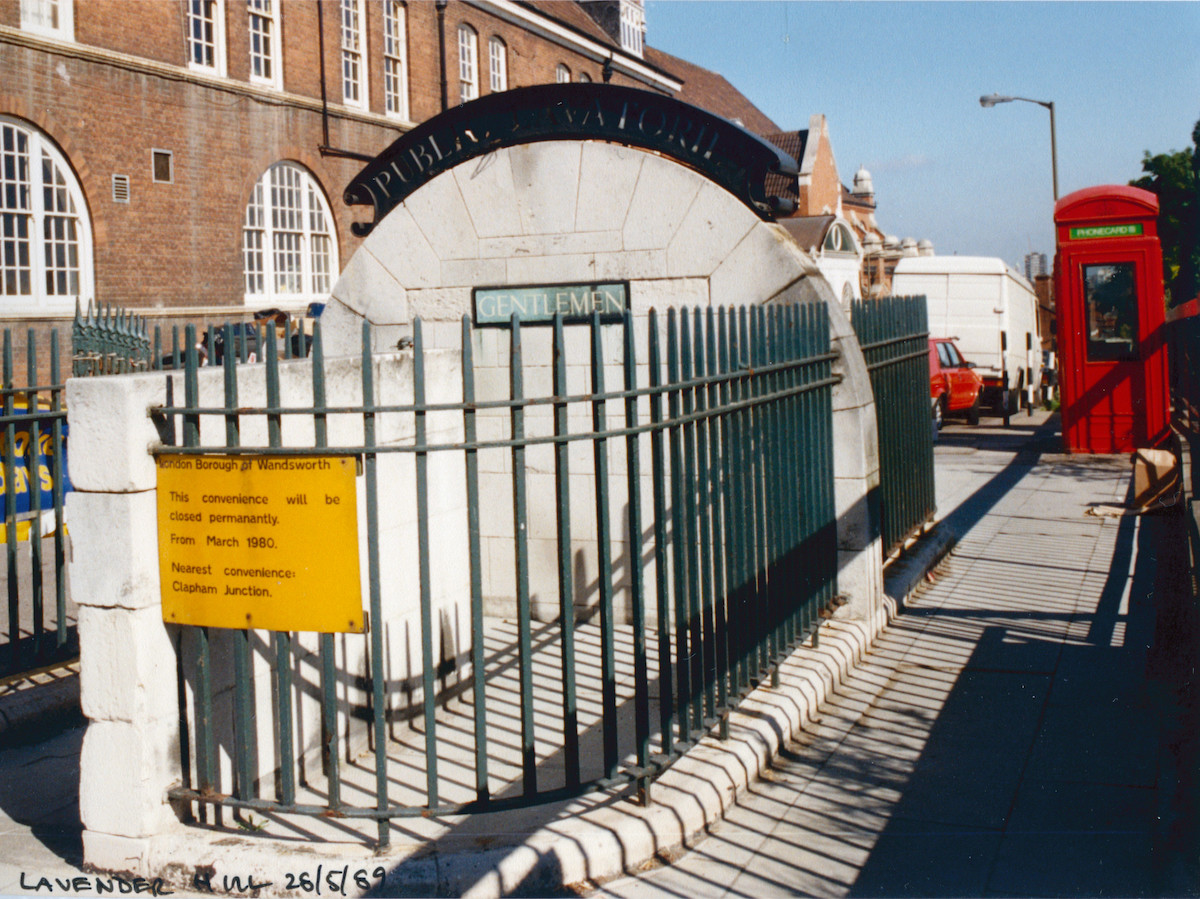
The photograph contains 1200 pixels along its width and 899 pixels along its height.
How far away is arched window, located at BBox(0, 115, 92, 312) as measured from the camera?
19.0 m

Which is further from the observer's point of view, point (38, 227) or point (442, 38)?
point (442, 38)

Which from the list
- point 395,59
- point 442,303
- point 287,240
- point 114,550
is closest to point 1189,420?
point 442,303

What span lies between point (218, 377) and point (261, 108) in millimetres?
20702

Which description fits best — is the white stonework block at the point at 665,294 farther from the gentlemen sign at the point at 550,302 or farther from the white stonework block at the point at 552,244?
the white stonework block at the point at 552,244

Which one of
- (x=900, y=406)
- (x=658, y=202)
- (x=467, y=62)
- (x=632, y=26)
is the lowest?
(x=900, y=406)

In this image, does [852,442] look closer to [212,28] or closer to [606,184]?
[606,184]

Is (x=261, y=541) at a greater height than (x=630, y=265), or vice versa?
(x=630, y=265)

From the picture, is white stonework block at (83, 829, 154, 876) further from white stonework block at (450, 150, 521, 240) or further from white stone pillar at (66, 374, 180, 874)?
white stonework block at (450, 150, 521, 240)

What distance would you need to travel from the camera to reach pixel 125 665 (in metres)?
4.19

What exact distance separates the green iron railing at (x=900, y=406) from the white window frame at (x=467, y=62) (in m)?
22.7

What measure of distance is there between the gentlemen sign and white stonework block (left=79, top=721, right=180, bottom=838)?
12.0 ft

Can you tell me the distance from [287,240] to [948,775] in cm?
2205

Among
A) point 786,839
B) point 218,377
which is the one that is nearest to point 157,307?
point 218,377

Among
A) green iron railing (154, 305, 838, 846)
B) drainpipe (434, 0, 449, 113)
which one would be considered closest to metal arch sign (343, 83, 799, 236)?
green iron railing (154, 305, 838, 846)
